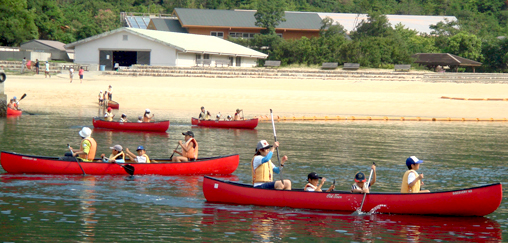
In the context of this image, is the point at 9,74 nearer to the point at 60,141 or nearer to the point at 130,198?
the point at 60,141

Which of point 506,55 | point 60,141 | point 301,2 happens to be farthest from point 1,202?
point 301,2

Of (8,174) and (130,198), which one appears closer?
(130,198)

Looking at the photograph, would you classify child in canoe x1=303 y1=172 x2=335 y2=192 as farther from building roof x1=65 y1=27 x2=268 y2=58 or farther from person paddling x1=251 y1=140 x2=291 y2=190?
building roof x1=65 y1=27 x2=268 y2=58

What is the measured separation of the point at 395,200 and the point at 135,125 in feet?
63.9

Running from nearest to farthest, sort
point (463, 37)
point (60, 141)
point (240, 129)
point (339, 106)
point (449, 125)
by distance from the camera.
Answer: point (60, 141)
point (240, 129)
point (449, 125)
point (339, 106)
point (463, 37)

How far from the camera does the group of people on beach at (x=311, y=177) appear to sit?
1463cm

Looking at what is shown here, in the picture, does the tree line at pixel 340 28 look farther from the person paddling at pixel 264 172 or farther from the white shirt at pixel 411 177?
the white shirt at pixel 411 177

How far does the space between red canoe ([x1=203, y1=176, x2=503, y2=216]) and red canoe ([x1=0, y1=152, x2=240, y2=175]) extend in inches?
165

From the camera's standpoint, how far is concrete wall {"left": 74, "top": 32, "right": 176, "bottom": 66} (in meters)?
61.6

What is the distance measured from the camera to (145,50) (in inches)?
2461

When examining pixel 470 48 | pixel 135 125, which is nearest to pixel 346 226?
pixel 135 125

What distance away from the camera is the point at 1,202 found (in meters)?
15.7

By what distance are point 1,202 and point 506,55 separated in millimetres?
59744

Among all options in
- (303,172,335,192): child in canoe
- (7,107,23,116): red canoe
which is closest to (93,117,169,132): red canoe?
(7,107,23,116): red canoe
